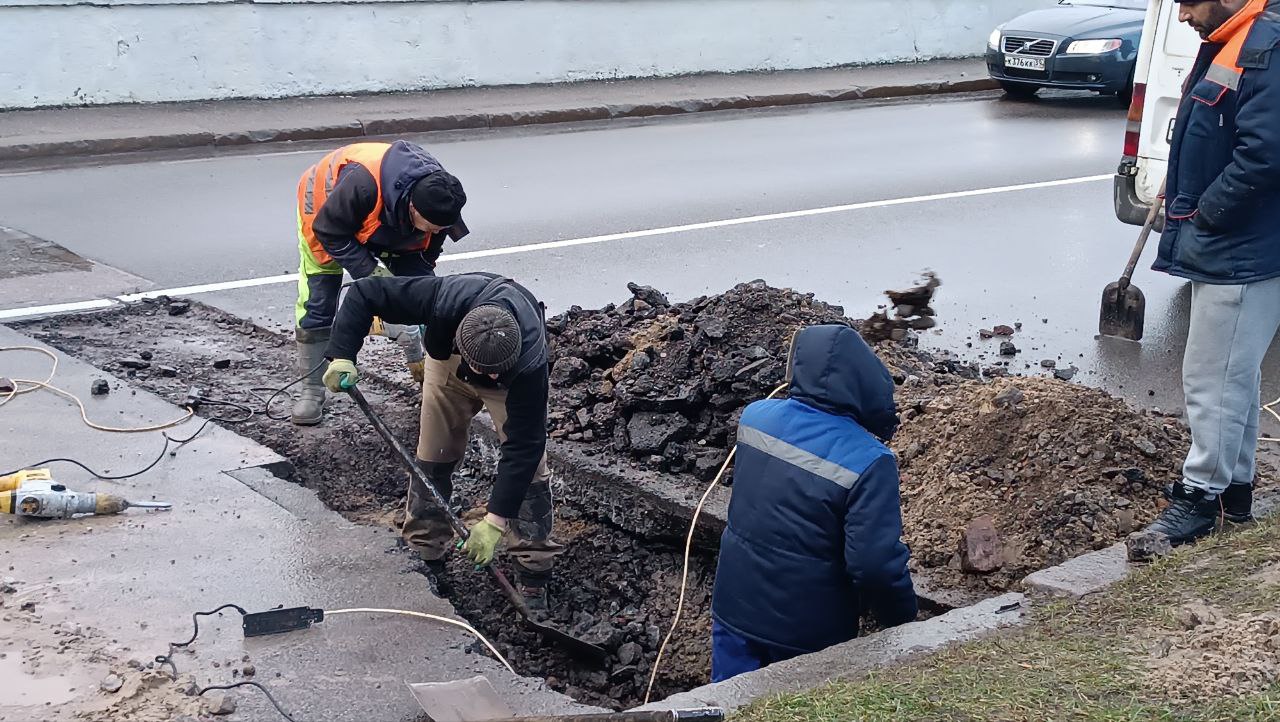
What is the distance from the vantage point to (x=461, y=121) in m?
14.5

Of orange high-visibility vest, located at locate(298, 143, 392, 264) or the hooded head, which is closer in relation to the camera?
the hooded head

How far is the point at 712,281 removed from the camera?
8.95 m

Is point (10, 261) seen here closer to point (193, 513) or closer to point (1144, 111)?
point (193, 513)

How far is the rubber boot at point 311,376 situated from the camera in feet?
21.8

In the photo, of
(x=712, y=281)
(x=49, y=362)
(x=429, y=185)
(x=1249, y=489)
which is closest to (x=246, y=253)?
(x=49, y=362)

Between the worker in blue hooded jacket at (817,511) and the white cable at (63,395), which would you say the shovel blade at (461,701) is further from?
the white cable at (63,395)

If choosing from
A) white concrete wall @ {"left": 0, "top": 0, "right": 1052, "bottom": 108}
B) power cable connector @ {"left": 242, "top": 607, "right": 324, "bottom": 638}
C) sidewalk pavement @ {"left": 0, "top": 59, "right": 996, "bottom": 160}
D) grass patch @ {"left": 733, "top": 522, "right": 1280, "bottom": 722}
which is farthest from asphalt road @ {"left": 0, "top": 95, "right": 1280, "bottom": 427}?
power cable connector @ {"left": 242, "top": 607, "right": 324, "bottom": 638}

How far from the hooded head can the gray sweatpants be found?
1.45 m

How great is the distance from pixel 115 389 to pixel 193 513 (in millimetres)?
1630

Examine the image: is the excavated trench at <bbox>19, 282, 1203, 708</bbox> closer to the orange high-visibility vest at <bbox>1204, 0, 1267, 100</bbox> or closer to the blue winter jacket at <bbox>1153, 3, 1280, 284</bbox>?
→ the blue winter jacket at <bbox>1153, 3, 1280, 284</bbox>

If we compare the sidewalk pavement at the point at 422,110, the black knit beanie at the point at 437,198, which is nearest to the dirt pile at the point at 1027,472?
the black knit beanie at the point at 437,198

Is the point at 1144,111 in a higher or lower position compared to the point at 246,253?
higher

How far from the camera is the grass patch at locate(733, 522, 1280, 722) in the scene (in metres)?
3.46

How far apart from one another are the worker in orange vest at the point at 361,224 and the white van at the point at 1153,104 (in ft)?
15.0
